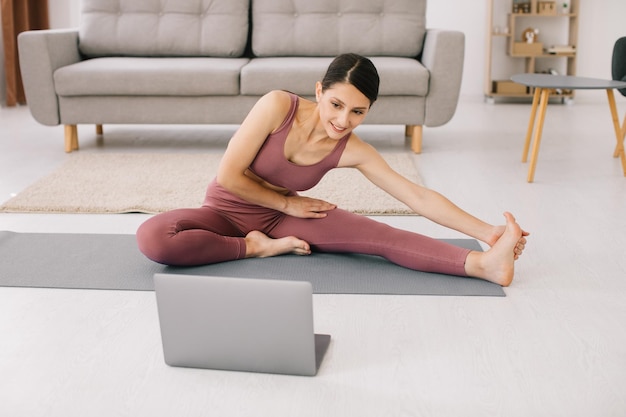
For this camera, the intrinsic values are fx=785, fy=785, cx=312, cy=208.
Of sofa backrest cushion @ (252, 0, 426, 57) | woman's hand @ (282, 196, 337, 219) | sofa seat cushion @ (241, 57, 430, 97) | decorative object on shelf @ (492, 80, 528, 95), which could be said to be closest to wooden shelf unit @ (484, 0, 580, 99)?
decorative object on shelf @ (492, 80, 528, 95)

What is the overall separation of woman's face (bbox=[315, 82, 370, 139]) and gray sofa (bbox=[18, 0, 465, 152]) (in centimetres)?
180

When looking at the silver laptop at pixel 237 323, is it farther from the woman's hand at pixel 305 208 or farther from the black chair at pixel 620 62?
the black chair at pixel 620 62

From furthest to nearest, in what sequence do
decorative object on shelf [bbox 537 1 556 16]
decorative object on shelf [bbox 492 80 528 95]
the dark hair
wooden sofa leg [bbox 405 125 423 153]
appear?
decorative object on shelf [bbox 492 80 528 95], decorative object on shelf [bbox 537 1 556 16], wooden sofa leg [bbox 405 125 423 153], the dark hair

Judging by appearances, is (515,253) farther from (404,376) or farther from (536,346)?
(404,376)

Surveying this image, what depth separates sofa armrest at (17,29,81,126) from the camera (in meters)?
3.78

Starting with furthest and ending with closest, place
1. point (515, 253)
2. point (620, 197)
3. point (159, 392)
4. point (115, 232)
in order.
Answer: point (620, 197) → point (115, 232) → point (515, 253) → point (159, 392)

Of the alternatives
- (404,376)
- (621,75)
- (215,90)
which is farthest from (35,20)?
(404,376)

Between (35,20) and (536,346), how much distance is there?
4730 mm

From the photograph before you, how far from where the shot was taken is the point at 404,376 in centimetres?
162

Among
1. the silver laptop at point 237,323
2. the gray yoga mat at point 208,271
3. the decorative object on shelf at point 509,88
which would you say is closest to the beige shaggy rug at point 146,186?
the gray yoga mat at point 208,271

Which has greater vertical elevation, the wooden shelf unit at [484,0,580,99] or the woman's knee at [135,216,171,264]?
the wooden shelf unit at [484,0,580,99]

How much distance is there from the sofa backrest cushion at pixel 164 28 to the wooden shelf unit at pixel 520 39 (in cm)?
216

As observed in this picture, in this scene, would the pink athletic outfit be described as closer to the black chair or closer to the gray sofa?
the gray sofa

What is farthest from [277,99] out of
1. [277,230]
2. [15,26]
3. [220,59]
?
[15,26]
